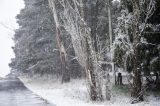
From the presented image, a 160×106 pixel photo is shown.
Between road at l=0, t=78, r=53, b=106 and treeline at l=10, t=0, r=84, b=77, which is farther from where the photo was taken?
treeline at l=10, t=0, r=84, b=77

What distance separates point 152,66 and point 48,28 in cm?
2007

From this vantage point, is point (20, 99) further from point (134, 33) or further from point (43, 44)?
point (43, 44)

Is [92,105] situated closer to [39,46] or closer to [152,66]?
[152,66]

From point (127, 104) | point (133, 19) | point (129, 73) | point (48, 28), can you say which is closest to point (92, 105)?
point (127, 104)

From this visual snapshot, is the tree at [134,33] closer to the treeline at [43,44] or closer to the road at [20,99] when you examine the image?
the road at [20,99]

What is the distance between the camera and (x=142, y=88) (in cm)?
1393

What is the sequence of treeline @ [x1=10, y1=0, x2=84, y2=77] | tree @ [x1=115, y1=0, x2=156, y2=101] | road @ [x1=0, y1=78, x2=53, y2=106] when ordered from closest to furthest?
1. tree @ [x1=115, y1=0, x2=156, y2=101]
2. road @ [x1=0, y1=78, x2=53, y2=106]
3. treeline @ [x1=10, y1=0, x2=84, y2=77]

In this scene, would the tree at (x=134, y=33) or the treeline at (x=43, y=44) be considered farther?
the treeline at (x=43, y=44)

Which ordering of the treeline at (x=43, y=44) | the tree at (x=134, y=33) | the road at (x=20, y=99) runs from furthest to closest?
the treeline at (x=43, y=44) < the road at (x=20, y=99) < the tree at (x=134, y=33)

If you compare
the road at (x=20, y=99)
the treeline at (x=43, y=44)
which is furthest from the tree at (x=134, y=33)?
the treeline at (x=43, y=44)

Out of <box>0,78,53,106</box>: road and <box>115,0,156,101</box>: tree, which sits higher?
<box>115,0,156,101</box>: tree

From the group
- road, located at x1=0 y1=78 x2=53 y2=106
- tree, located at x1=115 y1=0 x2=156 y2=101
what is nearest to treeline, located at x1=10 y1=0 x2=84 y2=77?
road, located at x1=0 y1=78 x2=53 y2=106

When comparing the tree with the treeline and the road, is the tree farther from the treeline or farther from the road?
the treeline

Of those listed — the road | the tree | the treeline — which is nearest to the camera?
the tree
